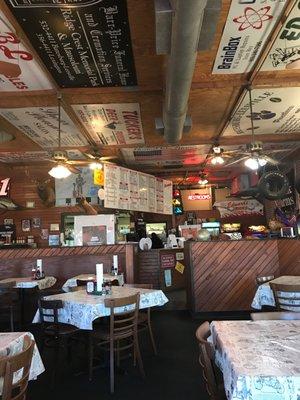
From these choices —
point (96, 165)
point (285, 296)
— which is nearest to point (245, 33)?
point (285, 296)

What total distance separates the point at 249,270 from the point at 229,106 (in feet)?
10.7

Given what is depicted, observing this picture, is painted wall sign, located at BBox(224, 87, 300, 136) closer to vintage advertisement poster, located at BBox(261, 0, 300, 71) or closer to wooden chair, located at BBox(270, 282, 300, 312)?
vintage advertisement poster, located at BBox(261, 0, 300, 71)

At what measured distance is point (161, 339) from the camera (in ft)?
18.2

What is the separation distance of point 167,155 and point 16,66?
5.71 meters

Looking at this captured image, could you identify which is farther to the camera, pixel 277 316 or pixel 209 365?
pixel 277 316

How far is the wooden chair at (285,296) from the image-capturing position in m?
4.07

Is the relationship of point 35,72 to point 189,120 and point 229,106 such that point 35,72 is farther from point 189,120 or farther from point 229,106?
point 229,106

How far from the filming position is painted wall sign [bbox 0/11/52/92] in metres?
3.70

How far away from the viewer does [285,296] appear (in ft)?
13.8

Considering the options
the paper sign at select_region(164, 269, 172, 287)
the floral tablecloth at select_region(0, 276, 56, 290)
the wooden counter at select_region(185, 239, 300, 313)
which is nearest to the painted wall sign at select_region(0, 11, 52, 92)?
the floral tablecloth at select_region(0, 276, 56, 290)

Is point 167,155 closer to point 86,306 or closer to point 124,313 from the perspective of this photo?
point 124,313

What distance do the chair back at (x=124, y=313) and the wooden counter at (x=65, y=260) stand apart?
10.4 feet

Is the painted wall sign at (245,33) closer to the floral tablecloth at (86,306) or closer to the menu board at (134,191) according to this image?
the floral tablecloth at (86,306)

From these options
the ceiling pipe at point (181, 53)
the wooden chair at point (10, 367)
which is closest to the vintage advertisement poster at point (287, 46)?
the ceiling pipe at point (181, 53)
